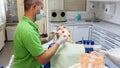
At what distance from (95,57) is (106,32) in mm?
2124

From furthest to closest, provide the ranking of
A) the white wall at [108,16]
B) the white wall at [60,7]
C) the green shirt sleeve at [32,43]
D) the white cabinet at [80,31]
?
the white wall at [60,7]
the white cabinet at [80,31]
the white wall at [108,16]
the green shirt sleeve at [32,43]

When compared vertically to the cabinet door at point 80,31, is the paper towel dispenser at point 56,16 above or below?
above

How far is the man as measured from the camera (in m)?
1.33

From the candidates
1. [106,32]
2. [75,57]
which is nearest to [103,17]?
[106,32]

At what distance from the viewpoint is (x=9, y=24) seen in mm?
5898

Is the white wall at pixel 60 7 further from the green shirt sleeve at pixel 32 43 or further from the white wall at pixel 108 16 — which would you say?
the green shirt sleeve at pixel 32 43

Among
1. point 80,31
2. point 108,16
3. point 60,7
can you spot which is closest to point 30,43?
point 80,31

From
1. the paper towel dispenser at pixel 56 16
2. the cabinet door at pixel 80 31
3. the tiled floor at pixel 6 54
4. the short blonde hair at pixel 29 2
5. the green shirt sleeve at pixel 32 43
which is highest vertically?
the short blonde hair at pixel 29 2

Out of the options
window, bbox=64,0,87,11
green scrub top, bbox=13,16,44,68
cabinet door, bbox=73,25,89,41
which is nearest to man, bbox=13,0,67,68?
green scrub top, bbox=13,16,44,68

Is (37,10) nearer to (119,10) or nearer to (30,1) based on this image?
(30,1)

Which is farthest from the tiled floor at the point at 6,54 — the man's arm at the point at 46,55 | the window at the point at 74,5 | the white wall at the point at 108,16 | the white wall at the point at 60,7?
the white wall at the point at 108,16

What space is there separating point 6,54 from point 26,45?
132 inches

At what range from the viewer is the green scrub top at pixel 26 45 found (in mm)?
1321

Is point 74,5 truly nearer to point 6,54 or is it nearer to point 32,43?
point 6,54
